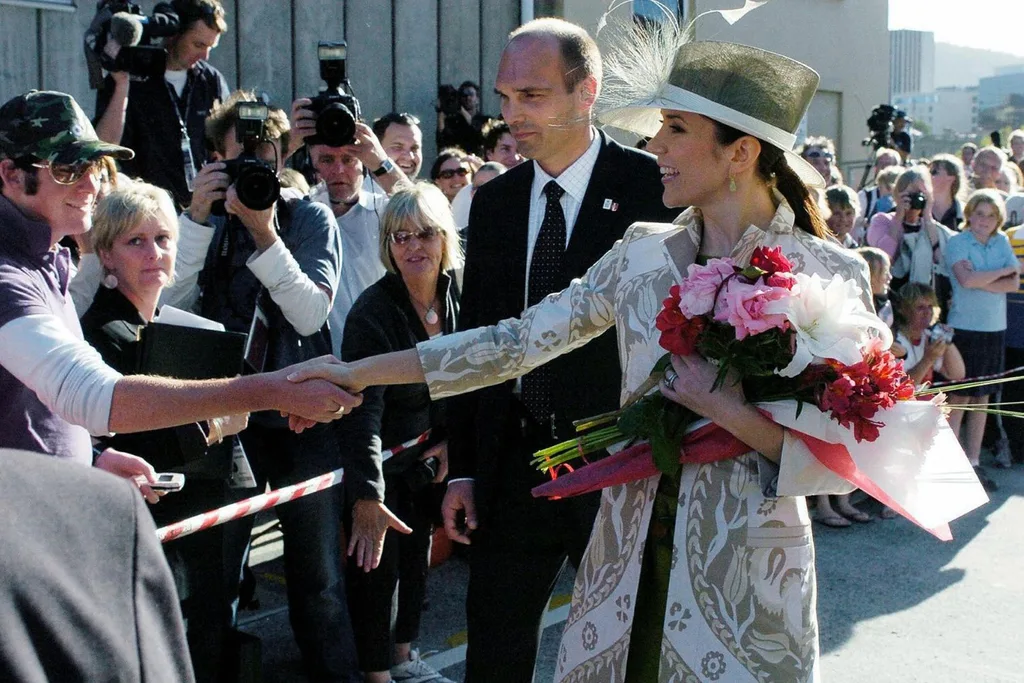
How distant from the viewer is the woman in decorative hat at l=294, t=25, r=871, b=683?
8.32 feet

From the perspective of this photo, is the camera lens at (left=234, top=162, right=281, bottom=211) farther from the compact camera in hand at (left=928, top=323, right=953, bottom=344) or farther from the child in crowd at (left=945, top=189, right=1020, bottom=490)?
the child in crowd at (left=945, top=189, right=1020, bottom=490)

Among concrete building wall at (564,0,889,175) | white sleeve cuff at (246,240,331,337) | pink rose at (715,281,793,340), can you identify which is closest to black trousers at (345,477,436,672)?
white sleeve cuff at (246,240,331,337)

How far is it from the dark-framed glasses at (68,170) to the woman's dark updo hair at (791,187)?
1667 mm

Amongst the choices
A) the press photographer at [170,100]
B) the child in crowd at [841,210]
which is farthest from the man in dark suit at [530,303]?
the child in crowd at [841,210]

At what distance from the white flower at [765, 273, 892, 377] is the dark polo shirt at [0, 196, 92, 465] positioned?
166cm

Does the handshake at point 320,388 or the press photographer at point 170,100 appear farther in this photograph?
the press photographer at point 170,100

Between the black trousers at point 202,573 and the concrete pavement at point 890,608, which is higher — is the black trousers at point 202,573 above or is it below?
above

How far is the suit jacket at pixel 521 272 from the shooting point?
3.44 meters

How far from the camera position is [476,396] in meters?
3.66

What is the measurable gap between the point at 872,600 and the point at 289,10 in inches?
247

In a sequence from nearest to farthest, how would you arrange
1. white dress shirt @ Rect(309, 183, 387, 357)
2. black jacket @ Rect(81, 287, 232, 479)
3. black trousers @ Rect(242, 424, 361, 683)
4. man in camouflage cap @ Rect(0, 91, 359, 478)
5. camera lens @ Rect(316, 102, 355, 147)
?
man in camouflage cap @ Rect(0, 91, 359, 478), black jacket @ Rect(81, 287, 232, 479), black trousers @ Rect(242, 424, 361, 683), camera lens @ Rect(316, 102, 355, 147), white dress shirt @ Rect(309, 183, 387, 357)

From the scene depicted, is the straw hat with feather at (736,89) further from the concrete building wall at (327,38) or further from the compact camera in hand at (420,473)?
the concrete building wall at (327,38)

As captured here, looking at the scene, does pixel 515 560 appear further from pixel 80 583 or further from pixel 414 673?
pixel 80 583

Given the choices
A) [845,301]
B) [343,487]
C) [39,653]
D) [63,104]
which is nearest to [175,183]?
[343,487]
